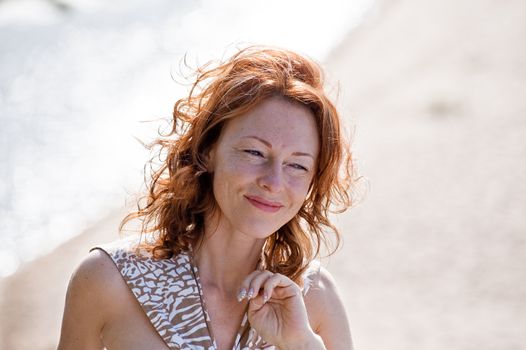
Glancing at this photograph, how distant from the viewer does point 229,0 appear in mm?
18734

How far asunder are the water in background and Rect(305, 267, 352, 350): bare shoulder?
7.98ft

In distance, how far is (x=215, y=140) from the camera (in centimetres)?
311

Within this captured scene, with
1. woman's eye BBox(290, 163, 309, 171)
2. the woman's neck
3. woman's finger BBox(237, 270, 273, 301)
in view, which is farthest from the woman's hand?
woman's eye BBox(290, 163, 309, 171)

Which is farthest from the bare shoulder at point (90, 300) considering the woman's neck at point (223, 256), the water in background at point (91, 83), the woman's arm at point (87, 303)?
the water in background at point (91, 83)

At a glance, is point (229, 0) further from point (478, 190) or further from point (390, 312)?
point (390, 312)

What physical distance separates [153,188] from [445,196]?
25.0ft

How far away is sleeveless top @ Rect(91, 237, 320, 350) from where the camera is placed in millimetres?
2967

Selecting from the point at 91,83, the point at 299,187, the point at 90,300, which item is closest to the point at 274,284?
the point at 299,187

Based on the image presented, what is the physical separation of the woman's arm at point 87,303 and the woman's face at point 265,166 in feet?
1.45

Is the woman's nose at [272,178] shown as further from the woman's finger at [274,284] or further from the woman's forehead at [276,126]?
the woman's finger at [274,284]

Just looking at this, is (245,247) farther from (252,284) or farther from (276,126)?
(276,126)

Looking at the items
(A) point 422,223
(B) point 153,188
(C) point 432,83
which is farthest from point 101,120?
(B) point 153,188

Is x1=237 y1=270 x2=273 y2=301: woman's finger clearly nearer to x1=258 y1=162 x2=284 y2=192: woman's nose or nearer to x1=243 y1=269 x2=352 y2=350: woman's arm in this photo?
x1=243 y1=269 x2=352 y2=350: woman's arm

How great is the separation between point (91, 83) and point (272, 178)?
10129 mm
